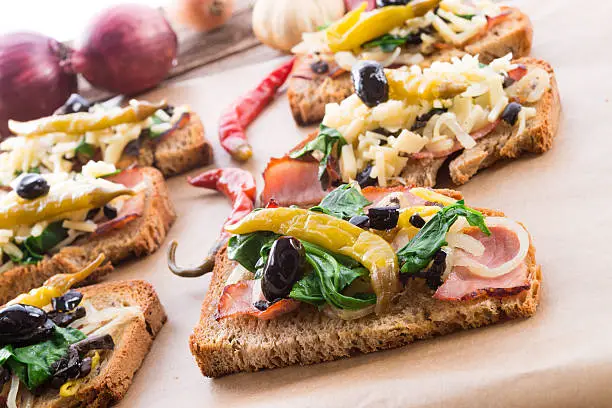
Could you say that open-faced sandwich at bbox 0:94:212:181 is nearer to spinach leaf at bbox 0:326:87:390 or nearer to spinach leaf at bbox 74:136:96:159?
spinach leaf at bbox 74:136:96:159

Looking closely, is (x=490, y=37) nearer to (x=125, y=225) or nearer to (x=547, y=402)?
(x=125, y=225)

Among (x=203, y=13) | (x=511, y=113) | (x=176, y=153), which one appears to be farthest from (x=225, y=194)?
(x=203, y=13)

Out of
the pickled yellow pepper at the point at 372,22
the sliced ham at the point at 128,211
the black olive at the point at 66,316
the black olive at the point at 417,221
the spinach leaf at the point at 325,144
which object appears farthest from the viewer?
the pickled yellow pepper at the point at 372,22

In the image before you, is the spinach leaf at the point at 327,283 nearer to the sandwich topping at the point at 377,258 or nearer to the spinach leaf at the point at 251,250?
the sandwich topping at the point at 377,258

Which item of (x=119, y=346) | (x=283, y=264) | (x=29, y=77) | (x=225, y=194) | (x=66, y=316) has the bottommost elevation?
(x=225, y=194)

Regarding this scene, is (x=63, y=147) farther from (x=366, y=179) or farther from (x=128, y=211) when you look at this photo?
(x=366, y=179)

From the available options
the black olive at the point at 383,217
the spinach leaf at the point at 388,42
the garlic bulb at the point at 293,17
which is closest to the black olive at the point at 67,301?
the black olive at the point at 383,217

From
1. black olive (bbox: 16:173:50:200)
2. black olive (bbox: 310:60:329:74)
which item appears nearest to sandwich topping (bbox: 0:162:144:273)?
black olive (bbox: 16:173:50:200)
